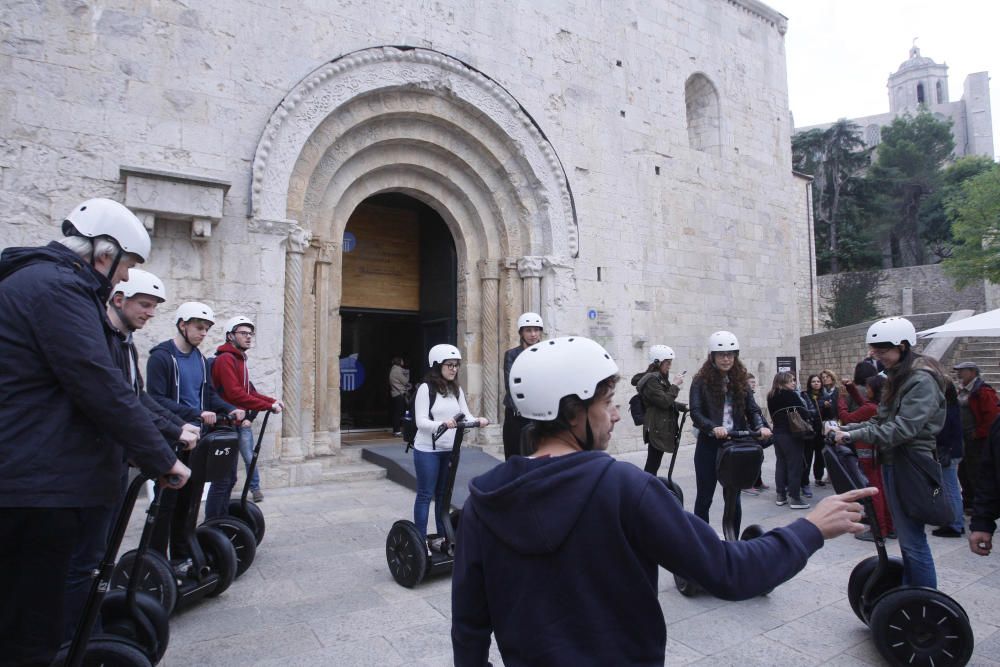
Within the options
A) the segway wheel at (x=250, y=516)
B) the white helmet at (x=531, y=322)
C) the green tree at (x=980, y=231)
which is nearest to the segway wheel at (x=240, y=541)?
the segway wheel at (x=250, y=516)

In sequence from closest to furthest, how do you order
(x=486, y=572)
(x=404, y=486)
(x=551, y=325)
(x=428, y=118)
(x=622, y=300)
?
(x=486, y=572)
(x=404, y=486)
(x=428, y=118)
(x=551, y=325)
(x=622, y=300)

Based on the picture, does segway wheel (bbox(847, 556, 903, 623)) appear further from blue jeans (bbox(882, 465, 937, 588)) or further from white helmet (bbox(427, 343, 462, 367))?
white helmet (bbox(427, 343, 462, 367))

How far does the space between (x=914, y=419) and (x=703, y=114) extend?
35.5 feet

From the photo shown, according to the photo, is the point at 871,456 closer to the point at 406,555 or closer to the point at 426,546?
the point at 426,546

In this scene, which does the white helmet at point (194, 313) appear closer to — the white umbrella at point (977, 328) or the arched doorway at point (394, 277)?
the arched doorway at point (394, 277)

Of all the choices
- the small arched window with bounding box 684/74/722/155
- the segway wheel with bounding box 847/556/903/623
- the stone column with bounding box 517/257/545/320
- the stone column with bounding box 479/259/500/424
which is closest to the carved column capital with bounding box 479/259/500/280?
the stone column with bounding box 479/259/500/424

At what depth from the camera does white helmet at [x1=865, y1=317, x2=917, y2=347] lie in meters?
3.45

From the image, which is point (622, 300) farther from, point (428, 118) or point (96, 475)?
point (96, 475)

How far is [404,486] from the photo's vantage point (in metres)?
7.55

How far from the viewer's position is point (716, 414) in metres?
4.73

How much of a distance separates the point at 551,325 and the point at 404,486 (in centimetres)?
347

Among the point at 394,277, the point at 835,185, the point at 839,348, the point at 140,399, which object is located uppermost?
the point at 835,185

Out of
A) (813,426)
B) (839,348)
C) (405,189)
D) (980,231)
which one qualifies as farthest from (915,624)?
(980,231)

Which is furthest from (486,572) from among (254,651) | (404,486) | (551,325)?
(551,325)
